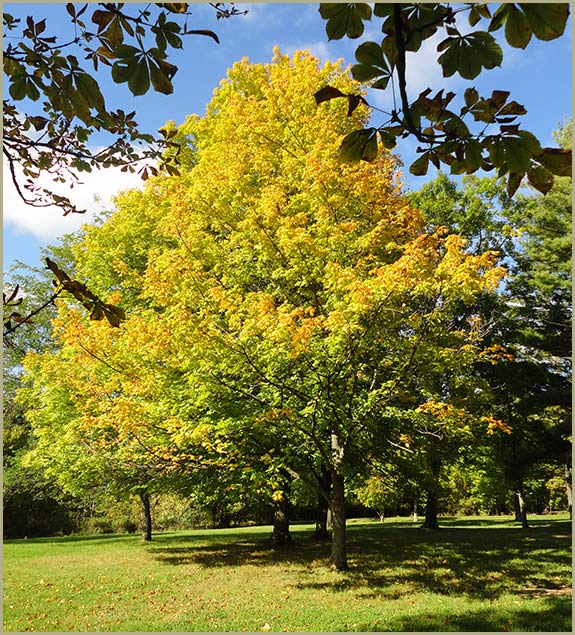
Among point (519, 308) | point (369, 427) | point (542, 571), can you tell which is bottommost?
point (542, 571)

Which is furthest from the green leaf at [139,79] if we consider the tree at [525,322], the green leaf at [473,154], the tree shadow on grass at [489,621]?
the tree at [525,322]

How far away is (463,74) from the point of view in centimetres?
135

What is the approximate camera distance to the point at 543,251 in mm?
17656

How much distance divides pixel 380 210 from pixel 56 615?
7.79 metres

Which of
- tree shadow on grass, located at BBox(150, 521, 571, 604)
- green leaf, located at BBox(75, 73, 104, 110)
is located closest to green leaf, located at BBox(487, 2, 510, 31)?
green leaf, located at BBox(75, 73, 104, 110)

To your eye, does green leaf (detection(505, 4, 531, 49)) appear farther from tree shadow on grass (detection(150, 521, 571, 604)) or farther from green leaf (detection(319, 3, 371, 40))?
tree shadow on grass (detection(150, 521, 571, 604))

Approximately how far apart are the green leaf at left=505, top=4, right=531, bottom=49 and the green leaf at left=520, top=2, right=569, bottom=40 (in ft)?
0.07

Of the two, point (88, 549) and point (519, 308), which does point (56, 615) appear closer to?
point (88, 549)

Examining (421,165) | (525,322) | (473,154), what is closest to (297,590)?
(421,165)

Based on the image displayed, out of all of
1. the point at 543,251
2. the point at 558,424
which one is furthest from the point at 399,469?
the point at 543,251

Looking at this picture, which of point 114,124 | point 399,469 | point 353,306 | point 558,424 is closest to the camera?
point 114,124

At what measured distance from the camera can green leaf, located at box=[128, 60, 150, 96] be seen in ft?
5.02

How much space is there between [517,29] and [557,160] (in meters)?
0.39

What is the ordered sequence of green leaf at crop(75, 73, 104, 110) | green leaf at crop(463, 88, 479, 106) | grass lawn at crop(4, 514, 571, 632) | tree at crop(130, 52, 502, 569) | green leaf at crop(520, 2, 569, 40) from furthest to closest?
tree at crop(130, 52, 502, 569) < grass lawn at crop(4, 514, 571, 632) < green leaf at crop(75, 73, 104, 110) < green leaf at crop(463, 88, 479, 106) < green leaf at crop(520, 2, 569, 40)
